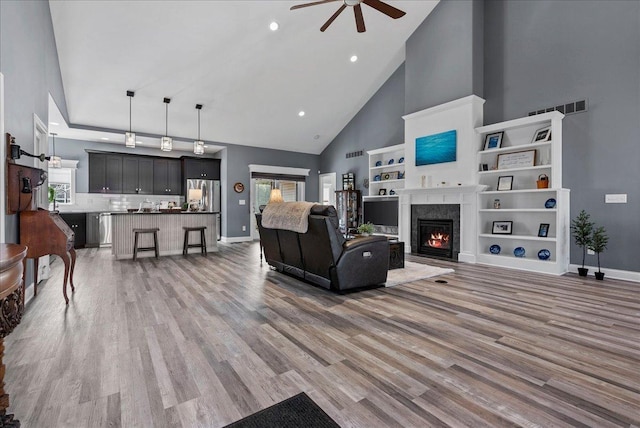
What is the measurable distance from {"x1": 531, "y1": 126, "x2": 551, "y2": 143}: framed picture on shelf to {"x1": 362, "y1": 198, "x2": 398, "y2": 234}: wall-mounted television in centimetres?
312

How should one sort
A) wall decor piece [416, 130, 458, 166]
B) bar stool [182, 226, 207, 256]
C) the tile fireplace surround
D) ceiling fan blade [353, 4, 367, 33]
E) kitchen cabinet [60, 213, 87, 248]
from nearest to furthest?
ceiling fan blade [353, 4, 367, 33]
the tile fireplace surround
wall decor piece [416, 130, 458, 166]
bar stool [182, 226, 207, 256]
kitchen cabinet [60, 213, 87, 248]

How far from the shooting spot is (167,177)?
29.8 feet

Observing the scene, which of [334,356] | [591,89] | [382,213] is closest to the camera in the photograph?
[334,356]

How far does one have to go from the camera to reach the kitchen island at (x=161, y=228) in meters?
6.14

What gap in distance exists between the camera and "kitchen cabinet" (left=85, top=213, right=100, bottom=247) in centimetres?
767

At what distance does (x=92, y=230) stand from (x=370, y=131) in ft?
25.4

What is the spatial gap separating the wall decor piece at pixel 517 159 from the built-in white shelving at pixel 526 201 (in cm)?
5

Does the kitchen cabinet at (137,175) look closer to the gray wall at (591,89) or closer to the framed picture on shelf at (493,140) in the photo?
the framed picture on shelf at (493,140)

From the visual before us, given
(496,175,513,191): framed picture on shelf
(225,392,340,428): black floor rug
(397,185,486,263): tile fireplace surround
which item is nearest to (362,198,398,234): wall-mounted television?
(397,185,486,263): tile fireplace surround

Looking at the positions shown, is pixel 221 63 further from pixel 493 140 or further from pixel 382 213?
pixel 493 140

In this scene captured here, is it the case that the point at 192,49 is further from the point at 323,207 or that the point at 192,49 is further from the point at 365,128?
the point at 365,128

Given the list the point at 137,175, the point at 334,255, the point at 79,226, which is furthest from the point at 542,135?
the point at 79,226

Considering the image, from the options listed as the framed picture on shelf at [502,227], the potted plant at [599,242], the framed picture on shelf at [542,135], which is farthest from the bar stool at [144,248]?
the potted plant at [599,242]

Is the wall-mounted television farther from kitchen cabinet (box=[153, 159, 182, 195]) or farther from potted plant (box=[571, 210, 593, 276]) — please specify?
kitchen cabinet (box=[153, 159, 182, 195])
